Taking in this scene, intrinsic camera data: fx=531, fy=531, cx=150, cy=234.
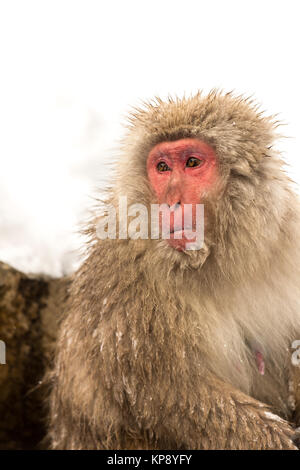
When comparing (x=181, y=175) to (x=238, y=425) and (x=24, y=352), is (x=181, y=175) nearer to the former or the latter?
(x=238, y=425)

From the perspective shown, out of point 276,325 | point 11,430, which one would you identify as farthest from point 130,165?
point 11,430

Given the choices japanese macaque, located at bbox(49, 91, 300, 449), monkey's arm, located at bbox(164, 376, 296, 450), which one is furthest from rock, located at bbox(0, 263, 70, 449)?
monkey's arm, located at bbox(164, 376, 296, 450)

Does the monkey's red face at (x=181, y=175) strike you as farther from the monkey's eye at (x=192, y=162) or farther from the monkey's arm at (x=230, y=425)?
the monkey's arm at (x=230, y=425)

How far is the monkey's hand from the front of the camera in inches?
78.2

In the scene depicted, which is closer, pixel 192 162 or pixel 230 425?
pixel 230 425

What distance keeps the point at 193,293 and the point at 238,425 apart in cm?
53

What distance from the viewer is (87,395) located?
2.27m

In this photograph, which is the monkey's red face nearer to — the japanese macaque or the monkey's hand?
the japanese macaque

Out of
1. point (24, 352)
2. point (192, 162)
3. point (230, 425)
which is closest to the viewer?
point (230, 425)

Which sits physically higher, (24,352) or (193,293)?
(193,293)

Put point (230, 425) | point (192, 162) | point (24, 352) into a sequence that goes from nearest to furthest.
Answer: point (230, 425)
point (192, 162)
point (24, 352)

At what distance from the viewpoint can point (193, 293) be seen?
7.00ft

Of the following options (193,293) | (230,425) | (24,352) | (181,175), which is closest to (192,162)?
(181,175)
